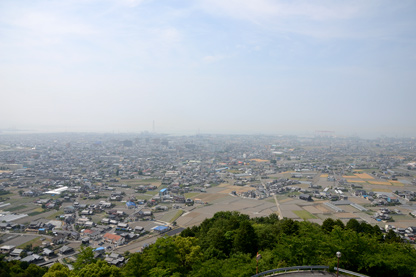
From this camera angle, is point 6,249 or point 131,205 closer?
point 6,249

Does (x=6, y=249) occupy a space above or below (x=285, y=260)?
below

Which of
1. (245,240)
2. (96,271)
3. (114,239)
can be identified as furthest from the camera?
(114,239)

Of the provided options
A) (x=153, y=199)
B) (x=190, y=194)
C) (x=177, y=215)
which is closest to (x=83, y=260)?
(x=177, y=215)

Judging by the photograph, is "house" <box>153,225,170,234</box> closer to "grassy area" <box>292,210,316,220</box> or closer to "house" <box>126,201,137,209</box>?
"house" <box>126,201,137,209</box>

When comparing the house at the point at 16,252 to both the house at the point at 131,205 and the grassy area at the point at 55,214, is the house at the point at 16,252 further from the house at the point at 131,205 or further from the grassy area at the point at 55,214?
the house at the point at 131,205

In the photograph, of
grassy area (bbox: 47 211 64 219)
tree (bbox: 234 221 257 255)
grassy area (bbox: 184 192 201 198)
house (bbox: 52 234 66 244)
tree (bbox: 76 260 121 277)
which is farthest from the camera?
grassy area (bbox: 184 192 201 198)

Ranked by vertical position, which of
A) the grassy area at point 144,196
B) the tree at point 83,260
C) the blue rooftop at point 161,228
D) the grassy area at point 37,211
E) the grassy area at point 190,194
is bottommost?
the grassy area at point 190,194

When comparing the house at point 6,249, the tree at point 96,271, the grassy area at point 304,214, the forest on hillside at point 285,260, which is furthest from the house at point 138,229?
the grassy area at point 304,214

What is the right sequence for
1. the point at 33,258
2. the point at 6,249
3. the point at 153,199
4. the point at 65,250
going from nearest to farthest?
the point at 33,258
the point at 6,249
the point at 65,250
the point at 153,199

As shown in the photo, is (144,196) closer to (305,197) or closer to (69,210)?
(69,210)

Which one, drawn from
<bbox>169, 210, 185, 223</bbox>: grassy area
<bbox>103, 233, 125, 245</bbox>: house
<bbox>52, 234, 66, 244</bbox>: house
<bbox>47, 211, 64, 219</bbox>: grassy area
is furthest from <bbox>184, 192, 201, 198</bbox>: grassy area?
<bbox>52, 234, 66, 244</bbox>: house

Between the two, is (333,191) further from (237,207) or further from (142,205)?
(142,205)
